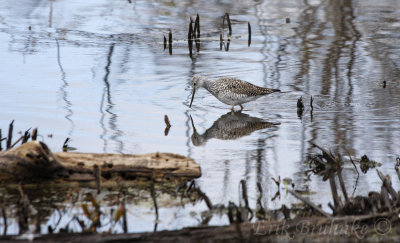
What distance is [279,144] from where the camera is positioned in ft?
26.8

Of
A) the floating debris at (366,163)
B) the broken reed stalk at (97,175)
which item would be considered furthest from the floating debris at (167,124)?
the broken reed stalk at (97,175)

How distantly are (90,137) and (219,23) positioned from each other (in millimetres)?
9382

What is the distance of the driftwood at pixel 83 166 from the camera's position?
5.98 m

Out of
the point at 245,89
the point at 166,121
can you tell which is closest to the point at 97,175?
the point at 166,121

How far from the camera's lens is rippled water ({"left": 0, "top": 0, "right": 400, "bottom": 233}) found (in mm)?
7602

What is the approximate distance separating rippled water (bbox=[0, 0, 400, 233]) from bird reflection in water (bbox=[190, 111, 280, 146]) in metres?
0.06

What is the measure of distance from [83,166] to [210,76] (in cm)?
626

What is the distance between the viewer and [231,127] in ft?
30.4

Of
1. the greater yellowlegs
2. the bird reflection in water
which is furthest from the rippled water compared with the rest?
the greater yellowlegs

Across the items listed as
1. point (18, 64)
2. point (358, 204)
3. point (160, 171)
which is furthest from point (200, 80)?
point (358, 204)

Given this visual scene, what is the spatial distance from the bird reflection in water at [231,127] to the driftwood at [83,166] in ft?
6.57

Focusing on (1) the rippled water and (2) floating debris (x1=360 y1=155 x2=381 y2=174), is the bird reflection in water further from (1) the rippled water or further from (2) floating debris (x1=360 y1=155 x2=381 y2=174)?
(2) floating debris (x1=360 y1=155 x2=381 y2=174)

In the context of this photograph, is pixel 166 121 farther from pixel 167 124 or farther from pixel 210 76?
pixel 210 76

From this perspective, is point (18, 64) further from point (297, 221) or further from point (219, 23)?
point (297, 221)
